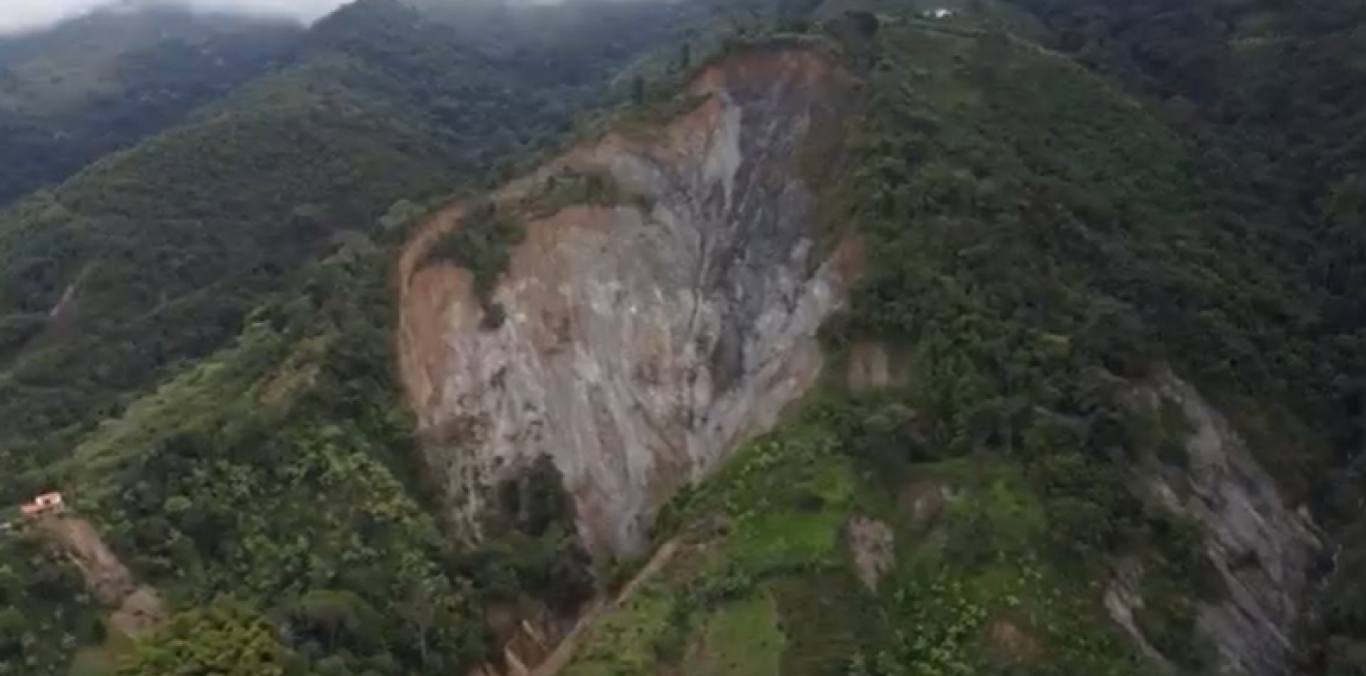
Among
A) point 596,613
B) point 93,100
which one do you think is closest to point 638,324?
point 596,613

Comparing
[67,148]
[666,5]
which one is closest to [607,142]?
[67,148]

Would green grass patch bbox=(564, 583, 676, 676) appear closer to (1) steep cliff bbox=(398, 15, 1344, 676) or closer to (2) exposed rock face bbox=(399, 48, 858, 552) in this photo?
(1) steep cliff bbox=(398, 15, 1344, 676)

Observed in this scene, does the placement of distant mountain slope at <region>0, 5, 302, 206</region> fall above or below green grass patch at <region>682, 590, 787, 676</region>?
below

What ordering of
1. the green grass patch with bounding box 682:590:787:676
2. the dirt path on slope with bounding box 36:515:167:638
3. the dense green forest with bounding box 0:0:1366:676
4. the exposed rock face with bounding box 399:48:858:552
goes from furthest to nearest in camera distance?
the exposed rock face with bounding box 399:48:858:552 → the dense green forest with bounding box 0:0:1366:676 → the green grass patch with bounding box 682:590:787:676 → the dirt path on slope with bounding box 36:515:167:638

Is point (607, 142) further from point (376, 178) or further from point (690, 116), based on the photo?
point (376, 178)

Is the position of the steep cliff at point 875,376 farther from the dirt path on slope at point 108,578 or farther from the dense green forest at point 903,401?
the dirt path on slope at point 108,578

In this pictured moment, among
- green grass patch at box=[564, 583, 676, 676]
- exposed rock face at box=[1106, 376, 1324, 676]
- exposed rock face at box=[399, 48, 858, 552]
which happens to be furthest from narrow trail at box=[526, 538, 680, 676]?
exposed rock face at box=[1106, 376, 1324, 676]

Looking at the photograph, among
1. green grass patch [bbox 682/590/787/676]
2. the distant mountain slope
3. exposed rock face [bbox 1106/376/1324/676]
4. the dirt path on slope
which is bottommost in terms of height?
the distant mountain slope
